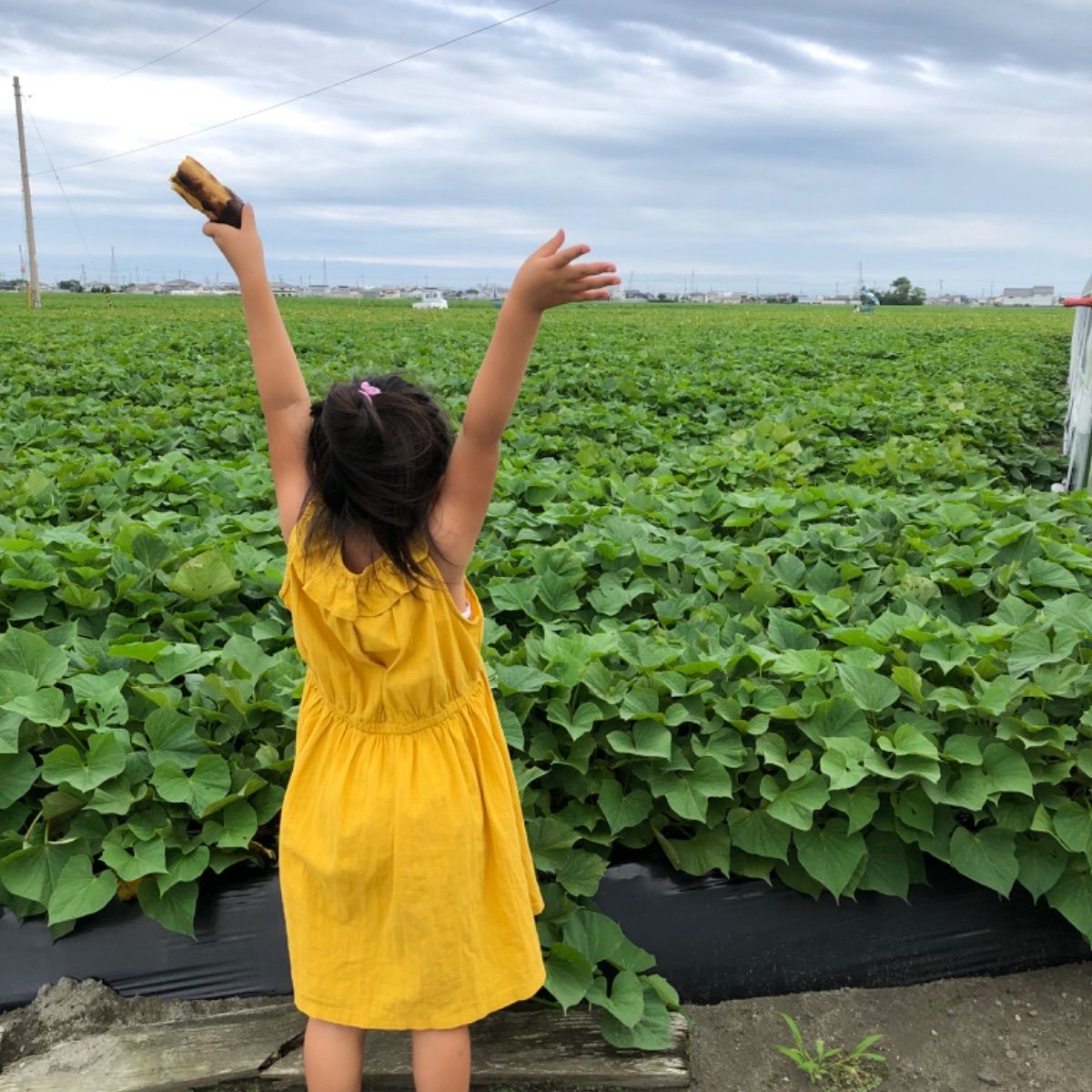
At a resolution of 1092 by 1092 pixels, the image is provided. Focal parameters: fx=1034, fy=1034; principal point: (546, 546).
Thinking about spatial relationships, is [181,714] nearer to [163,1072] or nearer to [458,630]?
[163,1072]

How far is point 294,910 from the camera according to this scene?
170 centimetres

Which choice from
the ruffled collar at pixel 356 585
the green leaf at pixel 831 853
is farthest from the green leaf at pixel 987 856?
the ruffled collar at pixel 356 585

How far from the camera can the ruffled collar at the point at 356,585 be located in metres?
1.59

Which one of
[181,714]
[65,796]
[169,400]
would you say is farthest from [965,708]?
[169,400]

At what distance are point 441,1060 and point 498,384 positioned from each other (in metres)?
1.09

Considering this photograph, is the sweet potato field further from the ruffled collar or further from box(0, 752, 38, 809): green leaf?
the ruffled collar

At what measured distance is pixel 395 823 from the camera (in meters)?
1.61

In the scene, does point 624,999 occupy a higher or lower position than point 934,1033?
higher

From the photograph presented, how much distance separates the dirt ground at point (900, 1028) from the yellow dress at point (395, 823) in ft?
2.21

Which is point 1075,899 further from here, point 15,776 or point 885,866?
point 15,776

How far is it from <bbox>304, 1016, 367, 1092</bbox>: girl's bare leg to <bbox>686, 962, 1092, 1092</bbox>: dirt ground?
0.78m

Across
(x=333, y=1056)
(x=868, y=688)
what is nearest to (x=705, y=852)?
(x=868, y=688)

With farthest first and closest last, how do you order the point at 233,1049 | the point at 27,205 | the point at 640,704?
the point at 27,205 < the point at 640,704 < the point at 233,1049

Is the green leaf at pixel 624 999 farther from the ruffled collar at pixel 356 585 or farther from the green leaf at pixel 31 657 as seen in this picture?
the green leaf at pixel 31 657
